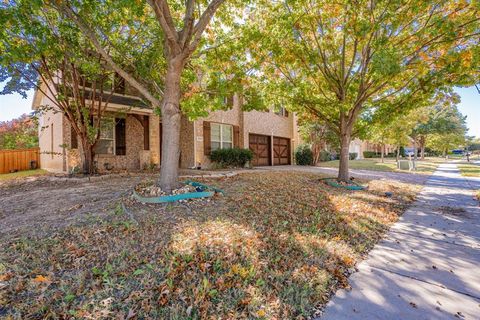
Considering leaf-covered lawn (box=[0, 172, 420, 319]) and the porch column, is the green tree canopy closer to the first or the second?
leaf-covered lawn (box=[0, 172, 420, 319])

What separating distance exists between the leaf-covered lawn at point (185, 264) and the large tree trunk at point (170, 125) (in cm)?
74

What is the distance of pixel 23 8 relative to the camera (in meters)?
4.57

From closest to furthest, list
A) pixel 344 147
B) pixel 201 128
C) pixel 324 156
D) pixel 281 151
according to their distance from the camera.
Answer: pixel 344 147, pixel 201 128, pixel 281 151, pixel 324 156

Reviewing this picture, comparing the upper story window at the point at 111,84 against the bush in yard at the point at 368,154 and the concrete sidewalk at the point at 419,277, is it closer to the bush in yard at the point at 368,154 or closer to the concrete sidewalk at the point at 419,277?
the concrete sidewalk at the point at 419,277

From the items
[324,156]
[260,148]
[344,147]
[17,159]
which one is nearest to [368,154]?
[324,156]

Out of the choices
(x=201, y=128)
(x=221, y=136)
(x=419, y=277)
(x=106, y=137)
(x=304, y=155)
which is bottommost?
(x=419, y=277)

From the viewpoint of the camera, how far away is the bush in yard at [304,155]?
1855 cm

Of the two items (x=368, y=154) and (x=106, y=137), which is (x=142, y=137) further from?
(x=368, y=154)

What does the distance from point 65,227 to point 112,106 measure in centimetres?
769

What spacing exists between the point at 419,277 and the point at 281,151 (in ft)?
51.7

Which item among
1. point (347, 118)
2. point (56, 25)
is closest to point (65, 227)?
point (56, 25)

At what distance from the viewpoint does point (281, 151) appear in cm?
1838

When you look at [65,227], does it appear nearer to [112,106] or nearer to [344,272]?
[344,272]

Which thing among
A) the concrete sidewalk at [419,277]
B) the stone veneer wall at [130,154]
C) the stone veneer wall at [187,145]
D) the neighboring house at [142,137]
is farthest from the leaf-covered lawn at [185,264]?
the stone veneer wall at [187,145]
